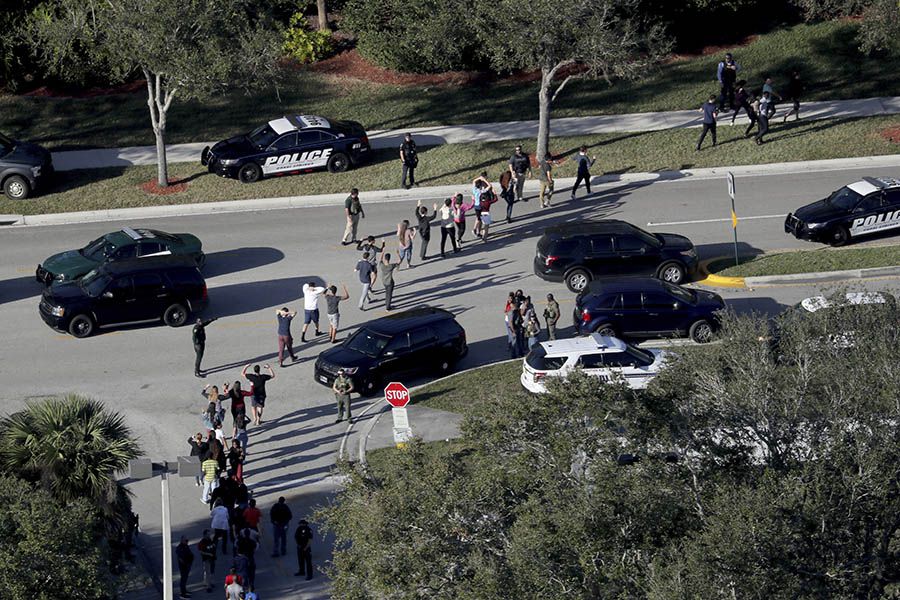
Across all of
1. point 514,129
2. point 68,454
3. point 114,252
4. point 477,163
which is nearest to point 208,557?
point 68,454

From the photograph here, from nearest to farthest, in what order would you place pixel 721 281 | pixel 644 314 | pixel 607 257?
pixel 644 314 → pixel 607 257 → pixel 721 281

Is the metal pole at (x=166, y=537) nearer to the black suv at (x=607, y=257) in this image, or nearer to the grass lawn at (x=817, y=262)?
the black suv at (x=607, y=257)

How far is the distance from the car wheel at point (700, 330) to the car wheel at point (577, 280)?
11.3 ft

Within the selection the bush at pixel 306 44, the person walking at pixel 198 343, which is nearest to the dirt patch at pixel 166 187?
the bush at pixel 306 44

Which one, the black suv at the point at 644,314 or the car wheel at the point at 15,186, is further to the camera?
the car wheel at the point at 15,186

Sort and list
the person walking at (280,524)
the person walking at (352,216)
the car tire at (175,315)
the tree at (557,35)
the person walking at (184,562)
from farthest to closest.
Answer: the tree at (557,35) → the person walking at (352,216) → the car tire at (175,315) → the person walking at (280,524) → the person walking at (184,562)

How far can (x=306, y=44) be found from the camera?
151 feet

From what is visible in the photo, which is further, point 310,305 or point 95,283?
point 95,283

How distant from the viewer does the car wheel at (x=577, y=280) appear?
100 ft

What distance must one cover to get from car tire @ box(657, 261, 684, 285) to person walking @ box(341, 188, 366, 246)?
297 inches

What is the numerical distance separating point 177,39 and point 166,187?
4592 mm

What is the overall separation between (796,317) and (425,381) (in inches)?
353

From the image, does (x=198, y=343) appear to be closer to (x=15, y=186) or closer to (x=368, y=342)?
(x=368, y=342)

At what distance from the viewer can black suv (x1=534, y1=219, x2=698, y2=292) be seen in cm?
3044
